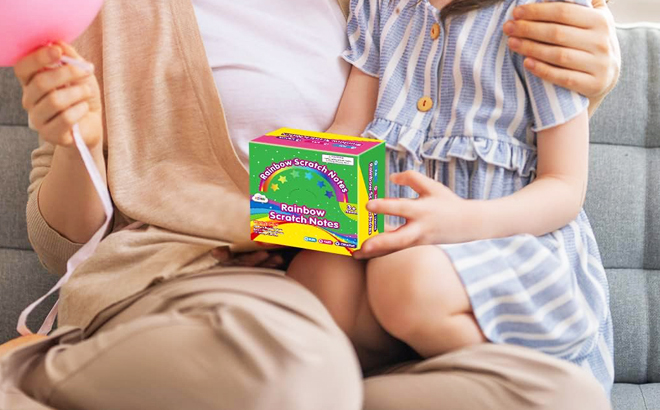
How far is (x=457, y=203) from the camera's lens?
96 cm

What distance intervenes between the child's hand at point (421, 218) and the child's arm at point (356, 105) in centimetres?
24

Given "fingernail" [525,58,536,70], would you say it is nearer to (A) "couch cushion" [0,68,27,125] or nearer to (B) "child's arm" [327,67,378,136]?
(B) "child's arm" [327,67,378,136]

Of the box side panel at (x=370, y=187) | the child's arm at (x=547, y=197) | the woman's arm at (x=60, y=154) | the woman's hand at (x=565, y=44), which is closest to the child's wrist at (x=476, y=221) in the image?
the child's arm at (x=547, y=197)

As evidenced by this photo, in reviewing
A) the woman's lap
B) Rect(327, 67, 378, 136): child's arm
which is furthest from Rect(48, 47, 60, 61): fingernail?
Rect(327, 67, 378, 136): child's arm

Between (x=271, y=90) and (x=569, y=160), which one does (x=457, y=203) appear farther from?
(x=271, y=90)

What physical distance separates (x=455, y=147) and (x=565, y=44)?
0.20 metres

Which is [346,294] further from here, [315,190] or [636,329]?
[636,329]

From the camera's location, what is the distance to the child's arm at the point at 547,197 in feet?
3.20

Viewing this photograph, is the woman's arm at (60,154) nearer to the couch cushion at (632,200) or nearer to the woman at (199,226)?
the woman at (199,226)

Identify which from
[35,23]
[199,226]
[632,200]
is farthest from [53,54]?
[632,200]

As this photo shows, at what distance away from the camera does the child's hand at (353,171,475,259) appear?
35.9 inches

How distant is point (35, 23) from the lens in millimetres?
858

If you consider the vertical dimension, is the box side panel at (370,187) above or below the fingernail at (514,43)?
below

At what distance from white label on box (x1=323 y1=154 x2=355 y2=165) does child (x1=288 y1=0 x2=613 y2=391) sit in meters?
0.06
